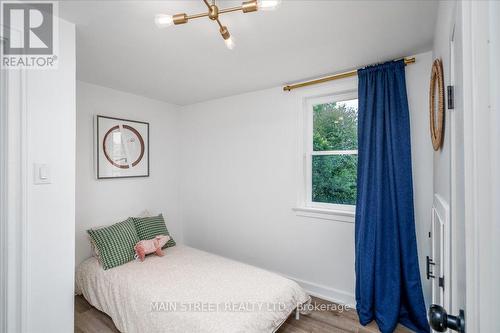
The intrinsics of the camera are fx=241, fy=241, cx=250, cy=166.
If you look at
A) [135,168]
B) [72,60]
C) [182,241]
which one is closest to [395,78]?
[72,60]

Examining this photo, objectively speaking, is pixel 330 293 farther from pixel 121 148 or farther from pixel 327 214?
pixel 121 148

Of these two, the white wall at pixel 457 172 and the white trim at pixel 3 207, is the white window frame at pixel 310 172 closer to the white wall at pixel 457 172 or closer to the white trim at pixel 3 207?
the white wall at pixel 457 172

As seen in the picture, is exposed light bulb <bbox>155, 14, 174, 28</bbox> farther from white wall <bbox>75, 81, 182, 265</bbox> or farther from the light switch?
white wall <bbox>75, 81, 182, 265</bbox>

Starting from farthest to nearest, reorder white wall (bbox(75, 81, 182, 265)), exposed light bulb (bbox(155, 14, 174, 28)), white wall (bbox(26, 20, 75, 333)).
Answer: white wall (bbox(75, 81, 182, 265)), white wall (bbox(26, 20, 75, 333)), exposed light bulb (bbox(155, 14, 174, 28))

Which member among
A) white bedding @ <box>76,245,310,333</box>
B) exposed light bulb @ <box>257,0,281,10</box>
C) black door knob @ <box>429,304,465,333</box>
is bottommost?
white bedding @ <box>76,245,310,333</box>

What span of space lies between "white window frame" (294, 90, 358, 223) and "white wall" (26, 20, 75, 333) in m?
2.15

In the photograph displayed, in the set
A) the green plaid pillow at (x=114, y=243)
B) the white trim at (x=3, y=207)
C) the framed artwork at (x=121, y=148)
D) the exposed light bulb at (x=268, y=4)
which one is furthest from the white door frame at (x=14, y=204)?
the framed artwork at (x=121, y=148)

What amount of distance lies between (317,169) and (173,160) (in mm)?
2218

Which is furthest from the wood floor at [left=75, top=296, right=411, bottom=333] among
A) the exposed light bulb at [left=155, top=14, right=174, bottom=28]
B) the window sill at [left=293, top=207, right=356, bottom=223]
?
the exposed light bulb at [left=155, top=14, right=174, bottom=28]

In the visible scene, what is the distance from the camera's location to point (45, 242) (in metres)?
1.47

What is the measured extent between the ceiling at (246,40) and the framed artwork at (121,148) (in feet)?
1.74

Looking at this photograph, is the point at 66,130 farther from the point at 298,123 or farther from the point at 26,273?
the point at 298,123

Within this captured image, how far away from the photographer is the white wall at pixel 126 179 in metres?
2.74

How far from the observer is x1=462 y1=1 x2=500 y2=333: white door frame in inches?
21.1
